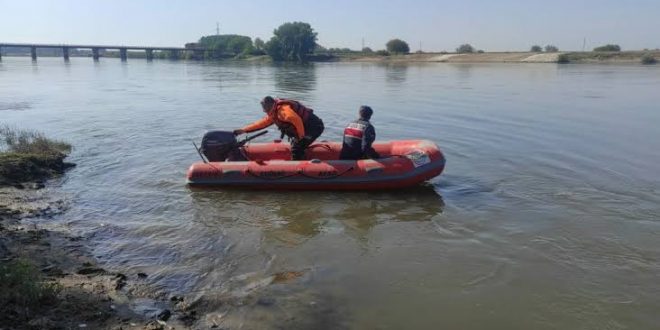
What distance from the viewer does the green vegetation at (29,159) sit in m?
8.60

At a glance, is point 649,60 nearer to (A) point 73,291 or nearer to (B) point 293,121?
(B) point 293,121

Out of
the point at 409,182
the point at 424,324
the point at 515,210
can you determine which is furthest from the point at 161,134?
the point at 424,324

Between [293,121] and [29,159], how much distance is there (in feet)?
15.6

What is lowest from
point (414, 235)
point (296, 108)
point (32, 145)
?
point (414, 235)

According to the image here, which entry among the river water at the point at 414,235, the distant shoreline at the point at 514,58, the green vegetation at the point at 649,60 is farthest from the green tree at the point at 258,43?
the river water at the point at 414,235

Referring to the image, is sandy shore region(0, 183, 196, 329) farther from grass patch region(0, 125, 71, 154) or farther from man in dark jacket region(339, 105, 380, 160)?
man in dark jacket region(339, 105, 380, 160)

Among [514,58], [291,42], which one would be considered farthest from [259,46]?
[514,58]

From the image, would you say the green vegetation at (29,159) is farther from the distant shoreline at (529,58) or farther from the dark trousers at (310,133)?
the distant shoreline at (529,58)

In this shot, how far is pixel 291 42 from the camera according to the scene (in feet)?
283

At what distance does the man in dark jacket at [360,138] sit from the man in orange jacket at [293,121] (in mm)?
559

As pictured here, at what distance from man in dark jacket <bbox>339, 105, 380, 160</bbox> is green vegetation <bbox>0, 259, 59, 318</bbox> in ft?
17.4

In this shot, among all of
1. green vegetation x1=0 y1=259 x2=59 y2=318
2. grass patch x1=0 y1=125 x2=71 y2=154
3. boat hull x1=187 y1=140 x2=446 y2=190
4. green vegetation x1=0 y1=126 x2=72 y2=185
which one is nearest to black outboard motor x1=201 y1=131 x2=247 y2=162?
boat hull x1=187 y1=140 x2=446 y2=190

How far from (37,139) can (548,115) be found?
13.9 meters

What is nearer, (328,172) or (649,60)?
(328,172)
